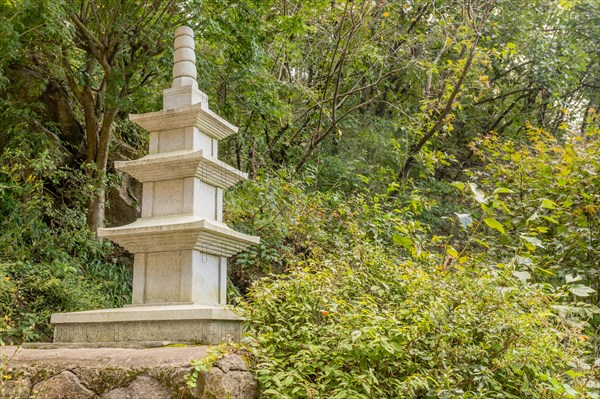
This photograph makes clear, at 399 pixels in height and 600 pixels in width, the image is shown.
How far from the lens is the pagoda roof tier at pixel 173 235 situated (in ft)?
15.4

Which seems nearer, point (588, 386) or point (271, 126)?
point (588, 386)

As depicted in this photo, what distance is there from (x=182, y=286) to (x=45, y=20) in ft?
11.9

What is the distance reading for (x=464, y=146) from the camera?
44.9 ft

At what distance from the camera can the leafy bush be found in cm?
334

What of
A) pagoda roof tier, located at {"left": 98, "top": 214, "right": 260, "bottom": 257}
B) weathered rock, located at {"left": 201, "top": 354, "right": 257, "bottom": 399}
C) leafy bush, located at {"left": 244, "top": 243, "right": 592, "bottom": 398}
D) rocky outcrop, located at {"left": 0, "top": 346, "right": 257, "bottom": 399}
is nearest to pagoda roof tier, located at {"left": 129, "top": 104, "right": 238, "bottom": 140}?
pagoda roof tier, located at {"left": 98, "top": 214, "right": 260, "bottom": 257}

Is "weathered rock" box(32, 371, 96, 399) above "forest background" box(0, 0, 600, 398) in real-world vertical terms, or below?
below

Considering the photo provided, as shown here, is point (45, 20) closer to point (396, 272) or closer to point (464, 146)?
point (396, 272)

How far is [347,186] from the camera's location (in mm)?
11094

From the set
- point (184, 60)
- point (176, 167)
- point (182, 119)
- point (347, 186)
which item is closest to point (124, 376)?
point (176, 167)

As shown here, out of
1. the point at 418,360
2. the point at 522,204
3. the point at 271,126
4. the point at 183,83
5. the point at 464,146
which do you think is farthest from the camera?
the point at 464,146

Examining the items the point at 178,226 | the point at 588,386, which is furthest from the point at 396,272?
the point at 178,226

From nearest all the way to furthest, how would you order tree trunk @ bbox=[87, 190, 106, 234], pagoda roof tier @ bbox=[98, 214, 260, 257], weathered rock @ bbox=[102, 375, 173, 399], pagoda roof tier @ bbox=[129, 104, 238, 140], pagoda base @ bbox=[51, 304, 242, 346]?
weathered rock @ bbox=[102, 375, 173, 399]
pagoda base @ bbox=[51, 304, 242, 346]
pagoda roof tier @ bbox=[98, 214, 260, 257]
pagoda roof tier @ bbox=[129, 104, 238, 140]
tree trunk @ bbox=[87, 190, 106, 234]

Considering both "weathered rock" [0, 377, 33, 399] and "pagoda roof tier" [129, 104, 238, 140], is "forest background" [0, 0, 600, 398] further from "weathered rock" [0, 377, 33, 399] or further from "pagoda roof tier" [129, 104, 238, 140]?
"pagoda roof tier" [129, 104, 238, 140]

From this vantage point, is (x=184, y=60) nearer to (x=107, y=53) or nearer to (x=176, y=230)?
(x=176, y=230)
